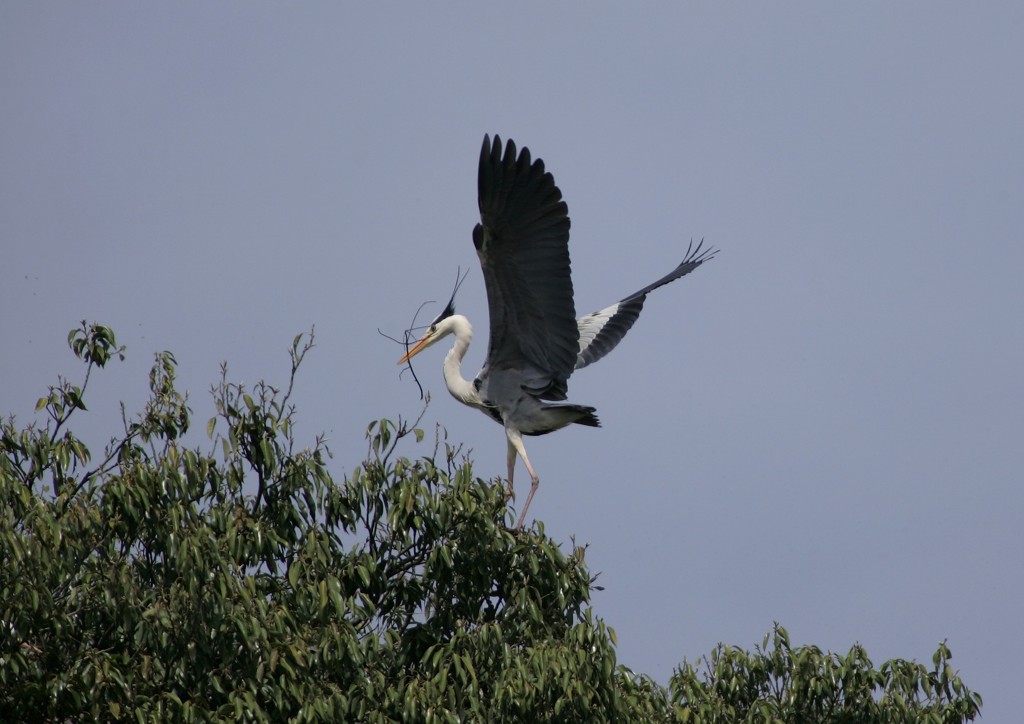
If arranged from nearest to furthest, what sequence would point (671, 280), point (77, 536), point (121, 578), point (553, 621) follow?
point (121, 578) → point (77, 536) → point (553, 621) → point (671, 280)

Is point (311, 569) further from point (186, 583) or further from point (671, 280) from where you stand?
point (671, 280)

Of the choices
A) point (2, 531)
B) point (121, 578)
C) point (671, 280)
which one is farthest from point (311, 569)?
point (671, 280)

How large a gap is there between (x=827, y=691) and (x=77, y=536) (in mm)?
3839

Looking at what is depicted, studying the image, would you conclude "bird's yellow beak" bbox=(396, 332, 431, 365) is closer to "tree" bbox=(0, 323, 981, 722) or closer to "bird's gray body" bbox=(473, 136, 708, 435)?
"bird's gray body" bbox=(473, 136, 708, 435)

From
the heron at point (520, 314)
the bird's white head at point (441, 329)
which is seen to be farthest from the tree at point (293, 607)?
the bird's white head at point (441, 329)

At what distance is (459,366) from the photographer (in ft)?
32.2

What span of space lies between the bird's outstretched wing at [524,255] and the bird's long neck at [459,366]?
70 centimetres

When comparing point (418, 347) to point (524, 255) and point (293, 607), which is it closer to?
point (524, 255)

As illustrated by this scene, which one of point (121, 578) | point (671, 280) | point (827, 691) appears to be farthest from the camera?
point (671, 280)

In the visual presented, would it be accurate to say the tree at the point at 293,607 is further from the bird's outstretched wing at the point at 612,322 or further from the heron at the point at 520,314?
the bird's outstretched wing at the point at 612,322

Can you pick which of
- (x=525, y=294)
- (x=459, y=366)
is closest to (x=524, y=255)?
(x=525, y=294)

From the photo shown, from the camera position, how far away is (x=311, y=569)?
6.00 m

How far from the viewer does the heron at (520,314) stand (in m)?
7.89

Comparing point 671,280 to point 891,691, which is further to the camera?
point 671,280
